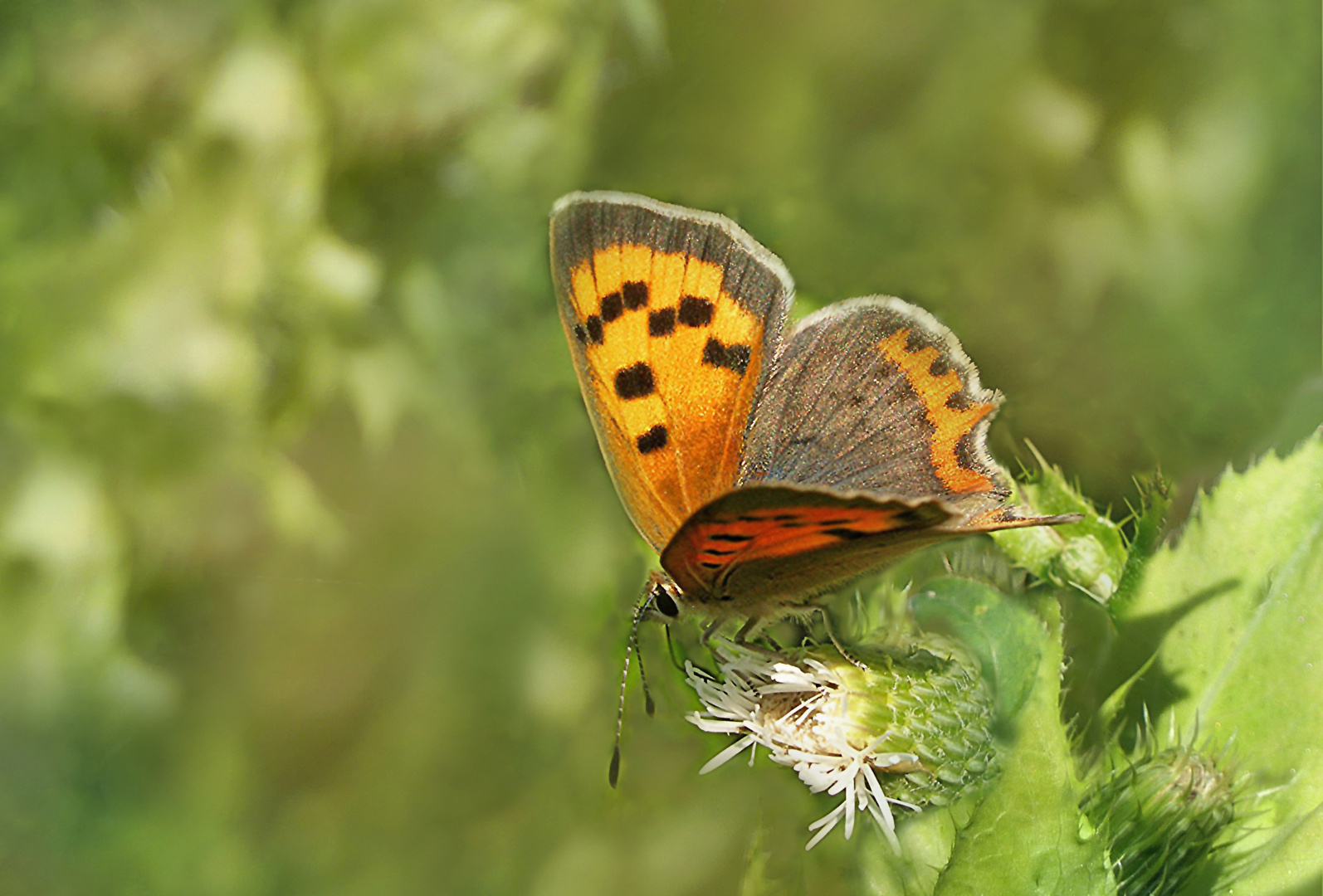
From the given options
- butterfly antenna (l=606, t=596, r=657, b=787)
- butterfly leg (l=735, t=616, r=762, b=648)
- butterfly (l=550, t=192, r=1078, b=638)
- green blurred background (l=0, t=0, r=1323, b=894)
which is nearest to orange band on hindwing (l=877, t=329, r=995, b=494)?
butterfly (l=550, t=192, r=1078, b=638)

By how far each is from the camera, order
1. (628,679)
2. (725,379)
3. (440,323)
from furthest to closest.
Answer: (440,323) < (628,679) < (725,379)

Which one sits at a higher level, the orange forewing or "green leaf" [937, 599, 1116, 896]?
the orange forewing

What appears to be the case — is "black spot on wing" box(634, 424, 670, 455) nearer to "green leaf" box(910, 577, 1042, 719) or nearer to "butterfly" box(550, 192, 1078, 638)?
"butterfly" box(550, 192, 1078, 638)

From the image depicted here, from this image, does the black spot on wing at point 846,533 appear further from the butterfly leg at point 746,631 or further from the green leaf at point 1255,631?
the green leaf at point 1255,631

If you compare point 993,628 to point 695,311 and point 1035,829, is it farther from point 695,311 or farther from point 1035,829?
point 695,311

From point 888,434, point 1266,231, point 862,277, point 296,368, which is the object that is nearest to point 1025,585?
point 888,434

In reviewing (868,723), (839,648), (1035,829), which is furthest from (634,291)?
(1035,829)

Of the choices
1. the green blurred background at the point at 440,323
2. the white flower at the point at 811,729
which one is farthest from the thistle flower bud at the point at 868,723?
the green blurred background at the point at 440,323

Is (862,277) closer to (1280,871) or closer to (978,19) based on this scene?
(978,19)
